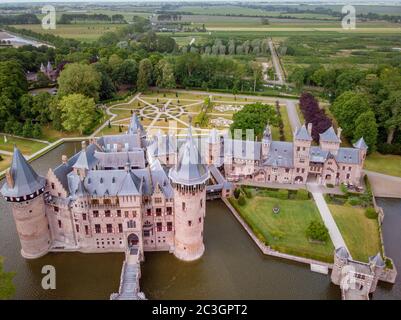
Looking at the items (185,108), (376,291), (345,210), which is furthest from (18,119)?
(376,291)

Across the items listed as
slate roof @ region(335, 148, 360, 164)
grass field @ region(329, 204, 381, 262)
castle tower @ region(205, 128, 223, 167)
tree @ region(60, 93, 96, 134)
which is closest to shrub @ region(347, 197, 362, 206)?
grass field @ region(329, 204, 381, 262)

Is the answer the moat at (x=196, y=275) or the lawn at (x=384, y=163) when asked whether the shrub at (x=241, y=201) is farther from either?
the lawn at (x=384, y=163)

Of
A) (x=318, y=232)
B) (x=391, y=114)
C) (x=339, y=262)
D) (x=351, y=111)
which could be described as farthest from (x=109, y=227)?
(x=391, y=114)

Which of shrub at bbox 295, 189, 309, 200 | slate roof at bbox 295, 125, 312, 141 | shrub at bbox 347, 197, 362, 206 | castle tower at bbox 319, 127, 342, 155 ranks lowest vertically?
shrub at bbox 347, 197, 362, 206

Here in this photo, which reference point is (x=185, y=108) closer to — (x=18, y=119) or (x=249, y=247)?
(x=18, y=119)

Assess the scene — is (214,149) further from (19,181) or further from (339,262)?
(19,181)

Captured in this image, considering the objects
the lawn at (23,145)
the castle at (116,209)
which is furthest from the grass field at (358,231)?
the lawn at (23,145)

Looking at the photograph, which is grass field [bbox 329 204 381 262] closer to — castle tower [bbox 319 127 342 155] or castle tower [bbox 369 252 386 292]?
castle tower [bbox 369 252 386 292]
